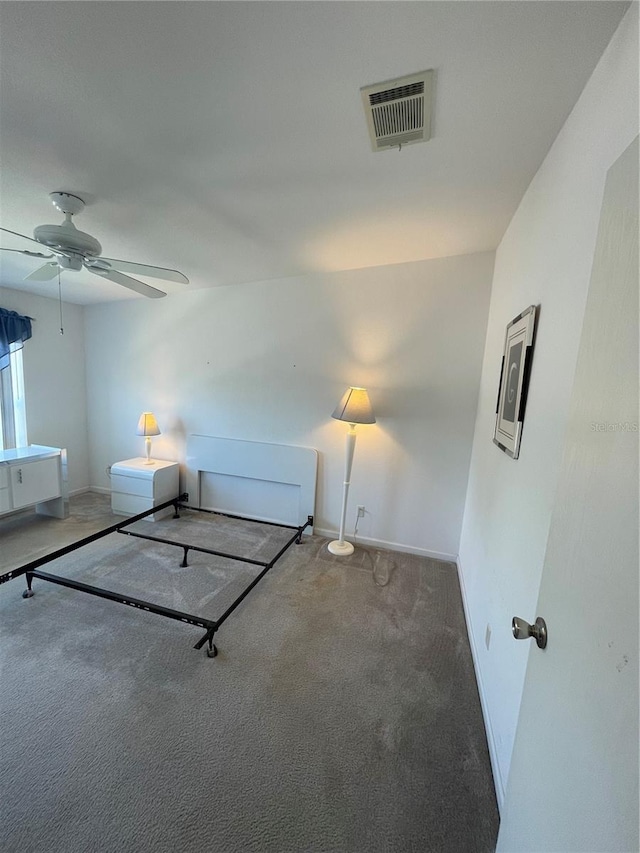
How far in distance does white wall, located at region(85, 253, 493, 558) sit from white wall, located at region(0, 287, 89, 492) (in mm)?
711

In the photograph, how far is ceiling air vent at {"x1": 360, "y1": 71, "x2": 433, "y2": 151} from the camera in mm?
1057

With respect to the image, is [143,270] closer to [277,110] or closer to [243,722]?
[277,110]

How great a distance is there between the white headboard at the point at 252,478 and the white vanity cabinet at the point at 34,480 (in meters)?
1.32

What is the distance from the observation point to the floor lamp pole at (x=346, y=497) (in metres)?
2.79

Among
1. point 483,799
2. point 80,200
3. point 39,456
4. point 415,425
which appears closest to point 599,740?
point 483,799

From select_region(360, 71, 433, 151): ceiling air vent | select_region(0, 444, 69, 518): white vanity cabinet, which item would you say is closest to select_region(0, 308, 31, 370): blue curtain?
select_region(0, 444, 69, 518): white vanity cabinet

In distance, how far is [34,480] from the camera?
3.19 m

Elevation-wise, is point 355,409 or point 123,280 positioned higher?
point 123,280

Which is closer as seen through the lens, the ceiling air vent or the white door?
the white door

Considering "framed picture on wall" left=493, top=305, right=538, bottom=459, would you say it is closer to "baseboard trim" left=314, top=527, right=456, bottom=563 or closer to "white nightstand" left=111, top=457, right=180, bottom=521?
"baseboard trim" left=314, top=527, right=456, bottom=563

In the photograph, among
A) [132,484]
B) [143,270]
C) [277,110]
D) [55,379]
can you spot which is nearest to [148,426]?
[132,484]

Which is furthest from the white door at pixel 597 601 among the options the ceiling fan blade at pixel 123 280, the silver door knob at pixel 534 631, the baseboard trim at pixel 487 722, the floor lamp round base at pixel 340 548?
the ceiling fan blade at pixel 123 280

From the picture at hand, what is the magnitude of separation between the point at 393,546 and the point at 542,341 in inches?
90.1

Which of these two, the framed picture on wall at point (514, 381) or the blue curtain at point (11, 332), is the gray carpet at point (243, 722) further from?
the blue curtain at point (11, 332)
